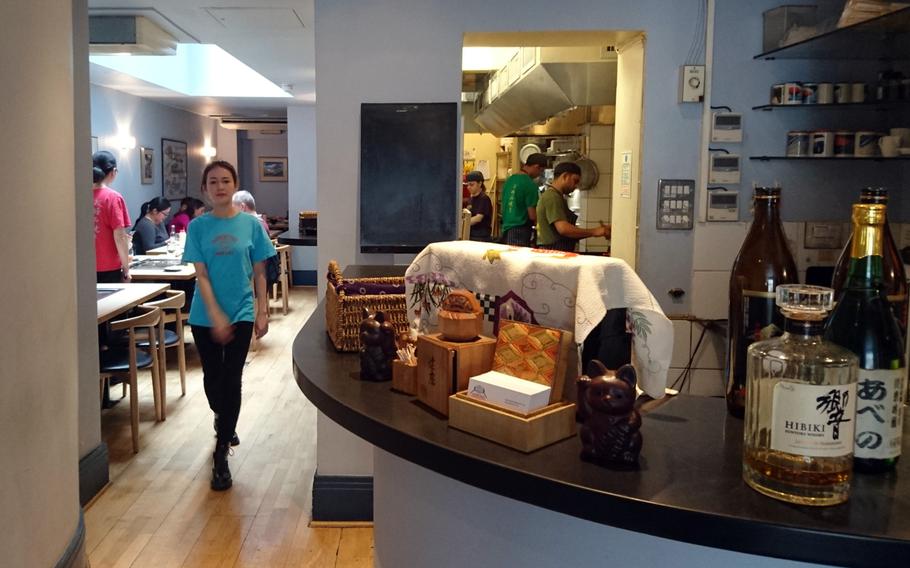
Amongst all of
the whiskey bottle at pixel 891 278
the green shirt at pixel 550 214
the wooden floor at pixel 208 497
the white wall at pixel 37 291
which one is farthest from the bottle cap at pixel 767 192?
the green shirt at pixel 550 214

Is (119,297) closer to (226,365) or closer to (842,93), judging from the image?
(226,365)

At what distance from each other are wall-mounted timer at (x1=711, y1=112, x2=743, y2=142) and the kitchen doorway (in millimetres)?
324

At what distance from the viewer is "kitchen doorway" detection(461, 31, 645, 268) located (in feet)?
12.3

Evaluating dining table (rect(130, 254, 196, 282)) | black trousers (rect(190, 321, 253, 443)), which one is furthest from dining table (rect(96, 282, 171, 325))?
dining table (rect(130, 254, 196, 282))

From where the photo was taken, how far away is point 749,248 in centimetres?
141

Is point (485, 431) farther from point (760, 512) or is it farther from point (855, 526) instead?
point (855, 526)

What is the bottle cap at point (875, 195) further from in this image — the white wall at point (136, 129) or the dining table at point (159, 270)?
the white wall at point (136, 129)

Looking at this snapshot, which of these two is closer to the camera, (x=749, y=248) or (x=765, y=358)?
(x=765, y=358)

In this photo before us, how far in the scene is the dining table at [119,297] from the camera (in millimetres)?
4496

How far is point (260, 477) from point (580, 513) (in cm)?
342

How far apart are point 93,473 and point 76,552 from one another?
95cm

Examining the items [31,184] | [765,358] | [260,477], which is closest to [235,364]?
[260,477]

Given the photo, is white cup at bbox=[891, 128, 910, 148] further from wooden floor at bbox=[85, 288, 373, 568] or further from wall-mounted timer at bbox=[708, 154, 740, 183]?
wooden floor at bbox=[85, 288, 373, 568]

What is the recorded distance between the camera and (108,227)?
5711 millimetres
